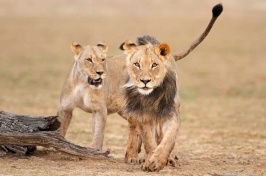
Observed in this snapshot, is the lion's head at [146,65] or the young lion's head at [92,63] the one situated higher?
the young lion's head at [92,63]

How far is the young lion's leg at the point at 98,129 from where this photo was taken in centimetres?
764

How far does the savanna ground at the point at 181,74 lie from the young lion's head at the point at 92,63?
0.83 meters

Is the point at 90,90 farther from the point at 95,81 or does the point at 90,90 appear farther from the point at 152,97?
the point at 152,97

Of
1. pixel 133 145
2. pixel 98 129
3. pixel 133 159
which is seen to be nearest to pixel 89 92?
pixel 98 129

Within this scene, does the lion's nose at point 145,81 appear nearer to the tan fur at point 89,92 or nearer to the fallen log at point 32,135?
the fallen log at point 32,135

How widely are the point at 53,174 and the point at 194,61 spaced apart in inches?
659

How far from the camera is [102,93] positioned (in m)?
7.89

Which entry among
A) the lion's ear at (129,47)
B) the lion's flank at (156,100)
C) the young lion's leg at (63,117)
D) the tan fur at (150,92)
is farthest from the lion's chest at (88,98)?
the lion's ear at (129,47)

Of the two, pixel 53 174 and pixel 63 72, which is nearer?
pixel 53 174

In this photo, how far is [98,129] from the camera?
767 centimetres


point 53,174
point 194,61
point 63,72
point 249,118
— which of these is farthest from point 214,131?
point 194,61

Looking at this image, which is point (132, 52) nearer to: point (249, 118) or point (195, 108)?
point (249, 118)

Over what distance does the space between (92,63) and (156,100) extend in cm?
148

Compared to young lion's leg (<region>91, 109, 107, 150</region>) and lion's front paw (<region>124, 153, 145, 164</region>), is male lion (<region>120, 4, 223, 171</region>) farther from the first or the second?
young lion's leg (<region>91, 109, 107, 150</region>)
